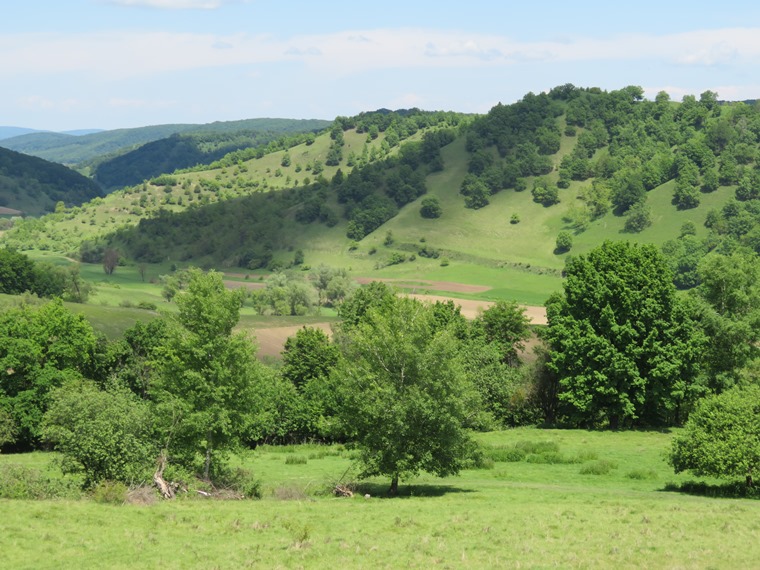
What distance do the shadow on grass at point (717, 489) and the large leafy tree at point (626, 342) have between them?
1931cm

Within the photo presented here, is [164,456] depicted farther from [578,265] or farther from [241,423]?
[578,265]

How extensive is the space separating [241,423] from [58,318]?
32005 mm

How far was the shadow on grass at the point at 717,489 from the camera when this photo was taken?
49.5 m

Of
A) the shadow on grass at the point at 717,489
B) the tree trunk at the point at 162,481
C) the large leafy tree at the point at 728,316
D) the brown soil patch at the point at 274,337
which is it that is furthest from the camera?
the brown soil patch at the point at 274,337

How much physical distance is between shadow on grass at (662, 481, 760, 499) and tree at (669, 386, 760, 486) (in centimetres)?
50

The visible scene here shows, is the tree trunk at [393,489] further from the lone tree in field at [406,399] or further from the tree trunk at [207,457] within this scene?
the tree trunk at [207,457]

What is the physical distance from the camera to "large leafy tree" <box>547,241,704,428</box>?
7175 cm

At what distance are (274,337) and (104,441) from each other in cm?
8104

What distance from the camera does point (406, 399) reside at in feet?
154

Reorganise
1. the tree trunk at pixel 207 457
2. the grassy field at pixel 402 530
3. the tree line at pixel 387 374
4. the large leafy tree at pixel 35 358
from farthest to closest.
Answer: the large leafy tree at pixel 35 358 < the tree trunk at pixel 207 457 < the tree line at pixel 387 374 < the grassy field at pixel 402 530

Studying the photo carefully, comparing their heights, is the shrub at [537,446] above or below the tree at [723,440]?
below

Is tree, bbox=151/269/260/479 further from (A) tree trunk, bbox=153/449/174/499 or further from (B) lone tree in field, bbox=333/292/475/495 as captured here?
(B) lone tree in field, bbox=333/292/475/495

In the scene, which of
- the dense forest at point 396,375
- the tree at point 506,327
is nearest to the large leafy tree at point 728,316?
the dense forest at point 396,375

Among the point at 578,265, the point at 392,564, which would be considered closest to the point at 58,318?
the point at 578,265
